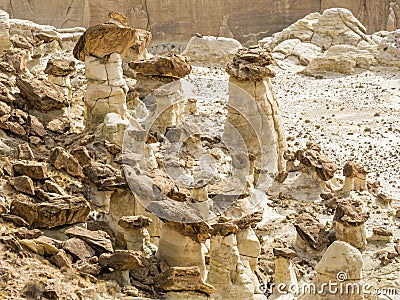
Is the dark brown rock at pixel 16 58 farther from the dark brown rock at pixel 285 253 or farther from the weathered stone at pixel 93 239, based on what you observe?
the dark brown rock at pixel 285 253

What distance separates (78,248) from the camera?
1534 centimetres

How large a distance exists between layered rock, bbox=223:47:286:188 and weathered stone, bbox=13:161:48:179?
9.25 metres

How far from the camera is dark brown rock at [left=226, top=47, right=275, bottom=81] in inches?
1032

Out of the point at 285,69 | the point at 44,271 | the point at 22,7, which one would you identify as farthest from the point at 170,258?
the point at 22,7

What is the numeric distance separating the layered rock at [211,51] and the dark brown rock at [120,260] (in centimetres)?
2804

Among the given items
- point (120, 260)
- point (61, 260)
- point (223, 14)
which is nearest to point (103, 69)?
point (120, 260)

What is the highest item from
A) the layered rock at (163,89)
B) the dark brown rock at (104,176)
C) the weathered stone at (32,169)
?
the layered rock at (163,89)

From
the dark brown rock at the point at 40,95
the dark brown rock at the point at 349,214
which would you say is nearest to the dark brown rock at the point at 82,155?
the dark brown rock at the point at 40,95

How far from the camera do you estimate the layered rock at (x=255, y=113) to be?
2625cm

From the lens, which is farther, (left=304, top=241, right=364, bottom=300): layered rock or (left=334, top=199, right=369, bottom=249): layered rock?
(left=334, top=199, right=369, bottom=249): layered rock

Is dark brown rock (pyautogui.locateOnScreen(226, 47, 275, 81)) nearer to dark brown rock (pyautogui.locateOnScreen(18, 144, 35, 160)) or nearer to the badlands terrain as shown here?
the badlands terrain

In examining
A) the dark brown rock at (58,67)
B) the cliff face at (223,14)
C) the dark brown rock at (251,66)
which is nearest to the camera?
the dark brown rock at (58,67)

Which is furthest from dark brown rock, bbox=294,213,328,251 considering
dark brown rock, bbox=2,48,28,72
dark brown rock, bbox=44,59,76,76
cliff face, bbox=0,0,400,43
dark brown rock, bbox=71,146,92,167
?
cliff face, bbox=0,0,400,43

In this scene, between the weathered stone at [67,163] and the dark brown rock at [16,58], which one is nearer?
the weathered stone at [67,163]
